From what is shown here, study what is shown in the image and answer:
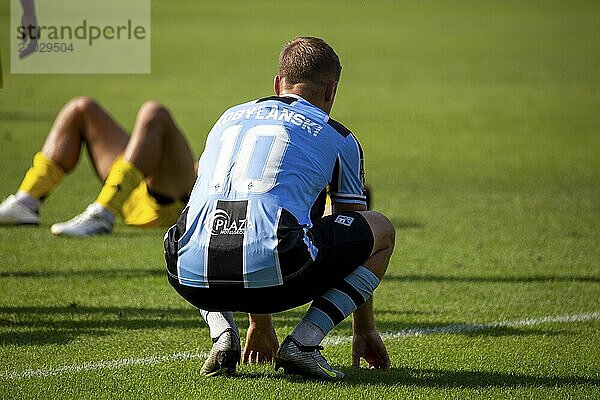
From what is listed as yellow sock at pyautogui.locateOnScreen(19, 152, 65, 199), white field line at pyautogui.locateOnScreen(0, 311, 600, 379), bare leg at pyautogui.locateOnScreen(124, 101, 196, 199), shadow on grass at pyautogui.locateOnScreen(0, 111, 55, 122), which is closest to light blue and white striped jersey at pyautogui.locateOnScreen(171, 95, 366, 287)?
white field line at pyautogui.locateOnScreen(0, 311, 600, 379)

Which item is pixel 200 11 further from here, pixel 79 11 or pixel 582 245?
pixel 582 245

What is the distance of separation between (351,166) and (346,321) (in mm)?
1920

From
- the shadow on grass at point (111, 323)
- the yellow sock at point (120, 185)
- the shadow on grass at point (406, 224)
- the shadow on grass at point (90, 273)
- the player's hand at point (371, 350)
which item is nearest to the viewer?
the player's hand at point (371, 350)

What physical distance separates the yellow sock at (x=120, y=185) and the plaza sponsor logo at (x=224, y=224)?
5.03 m

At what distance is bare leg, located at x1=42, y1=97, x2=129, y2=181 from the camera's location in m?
10.8

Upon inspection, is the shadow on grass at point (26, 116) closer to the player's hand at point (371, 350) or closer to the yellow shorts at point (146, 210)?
the yellow shorts at point (146, 210)

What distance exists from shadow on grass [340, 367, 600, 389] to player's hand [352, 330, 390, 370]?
56 millimetres

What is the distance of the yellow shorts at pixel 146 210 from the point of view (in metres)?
10.7

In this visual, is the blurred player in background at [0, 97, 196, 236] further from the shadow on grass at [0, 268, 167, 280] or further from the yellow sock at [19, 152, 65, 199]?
the shadow on grass at [0, 268, 167, 280]

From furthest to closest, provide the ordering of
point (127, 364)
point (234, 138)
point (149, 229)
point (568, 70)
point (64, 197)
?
point (568, 70) < point (64, 197) < point (149, 229) < point (127, 364) < point (234, 138)

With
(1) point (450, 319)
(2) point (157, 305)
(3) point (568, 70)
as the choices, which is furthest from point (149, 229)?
(3) point (568, 70)

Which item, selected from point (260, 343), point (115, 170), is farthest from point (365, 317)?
point (115, 170)

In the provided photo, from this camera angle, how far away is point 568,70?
28234mm

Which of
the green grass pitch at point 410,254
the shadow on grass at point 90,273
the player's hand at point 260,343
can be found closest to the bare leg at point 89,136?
the green grass pitch at point 410,254
